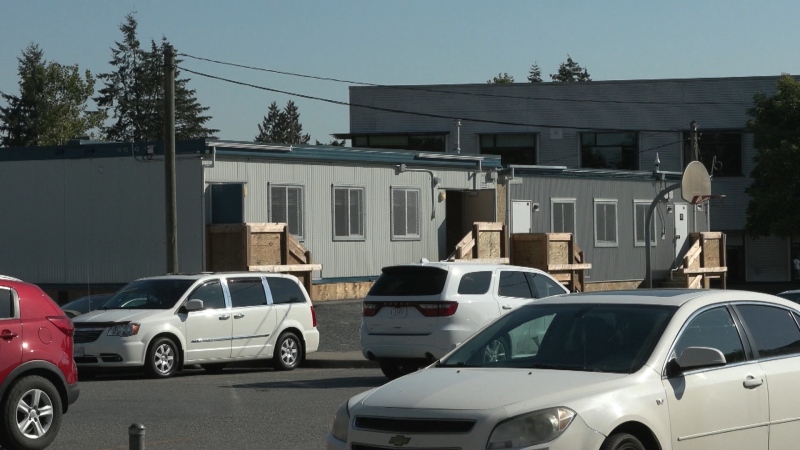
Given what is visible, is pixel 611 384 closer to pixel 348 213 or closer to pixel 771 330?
pixel 771 330

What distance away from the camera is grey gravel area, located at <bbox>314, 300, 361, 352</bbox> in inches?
999

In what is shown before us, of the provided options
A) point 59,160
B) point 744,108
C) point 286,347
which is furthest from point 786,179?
point 286,347

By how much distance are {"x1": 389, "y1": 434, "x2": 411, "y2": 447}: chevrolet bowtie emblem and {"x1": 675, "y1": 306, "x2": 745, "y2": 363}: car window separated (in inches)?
78.4

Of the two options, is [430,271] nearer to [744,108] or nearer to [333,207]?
[333,207]

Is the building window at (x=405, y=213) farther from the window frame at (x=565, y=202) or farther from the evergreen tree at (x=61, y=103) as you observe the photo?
the evergreen tree at (x=61, y=103)

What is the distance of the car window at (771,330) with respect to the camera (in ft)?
28.5

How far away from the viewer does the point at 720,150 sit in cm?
5722

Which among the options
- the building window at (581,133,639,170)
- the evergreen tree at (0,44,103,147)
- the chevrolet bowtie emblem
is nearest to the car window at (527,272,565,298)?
the chevrolet bowtie emblem

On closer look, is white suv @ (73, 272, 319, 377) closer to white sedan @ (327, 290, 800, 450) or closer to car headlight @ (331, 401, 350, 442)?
white sedan @ (327, 290, 800, 450)

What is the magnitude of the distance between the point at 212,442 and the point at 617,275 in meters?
32.2

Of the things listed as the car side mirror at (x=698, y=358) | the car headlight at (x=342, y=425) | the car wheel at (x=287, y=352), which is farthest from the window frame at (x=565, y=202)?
the car headlight at (x=342, y=425)

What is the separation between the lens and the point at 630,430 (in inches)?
297

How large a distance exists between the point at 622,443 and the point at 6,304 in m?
6.66

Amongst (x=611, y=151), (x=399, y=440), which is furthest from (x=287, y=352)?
(x=611, y=151)
